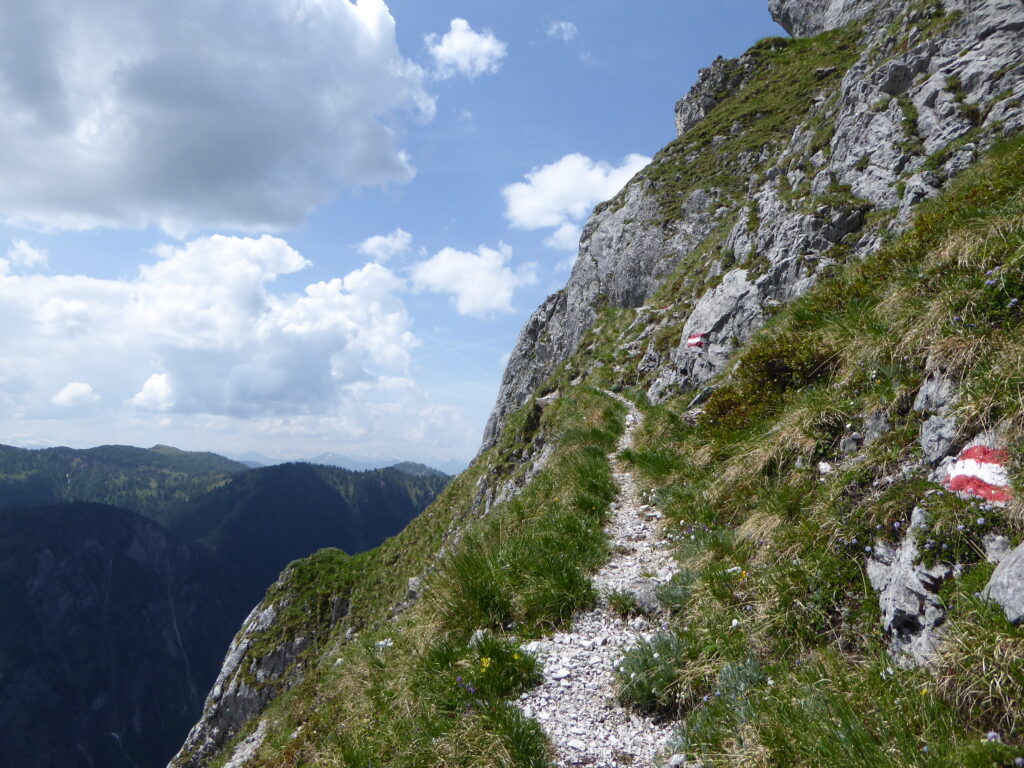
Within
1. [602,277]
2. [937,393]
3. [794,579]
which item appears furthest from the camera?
[602,277]

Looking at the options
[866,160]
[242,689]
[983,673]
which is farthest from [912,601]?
[242,689]

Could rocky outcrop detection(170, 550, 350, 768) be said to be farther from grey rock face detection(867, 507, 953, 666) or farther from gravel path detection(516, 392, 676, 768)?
grey rock face detection(867, 507, 953, 666)

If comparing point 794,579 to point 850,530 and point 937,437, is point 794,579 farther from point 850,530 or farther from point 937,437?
point 937,437

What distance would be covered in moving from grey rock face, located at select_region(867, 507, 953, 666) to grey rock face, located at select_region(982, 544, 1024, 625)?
1.63 feet

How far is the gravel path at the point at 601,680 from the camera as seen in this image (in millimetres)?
4723

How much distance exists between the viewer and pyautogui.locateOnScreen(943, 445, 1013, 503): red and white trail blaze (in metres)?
4.55

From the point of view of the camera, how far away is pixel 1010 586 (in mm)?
3537

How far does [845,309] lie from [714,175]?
129 feet

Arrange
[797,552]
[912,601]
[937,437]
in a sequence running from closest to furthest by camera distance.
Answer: [912,601]
[937,437]
[797,552]

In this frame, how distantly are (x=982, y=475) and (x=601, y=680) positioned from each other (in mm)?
4422

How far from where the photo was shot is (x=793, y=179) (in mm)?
23969

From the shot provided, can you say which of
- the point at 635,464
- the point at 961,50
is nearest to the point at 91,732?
the point at 635,464

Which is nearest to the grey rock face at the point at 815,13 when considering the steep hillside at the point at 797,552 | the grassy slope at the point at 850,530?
the steep hillside at the point at 797,552

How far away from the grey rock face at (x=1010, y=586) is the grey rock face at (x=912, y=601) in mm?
498
